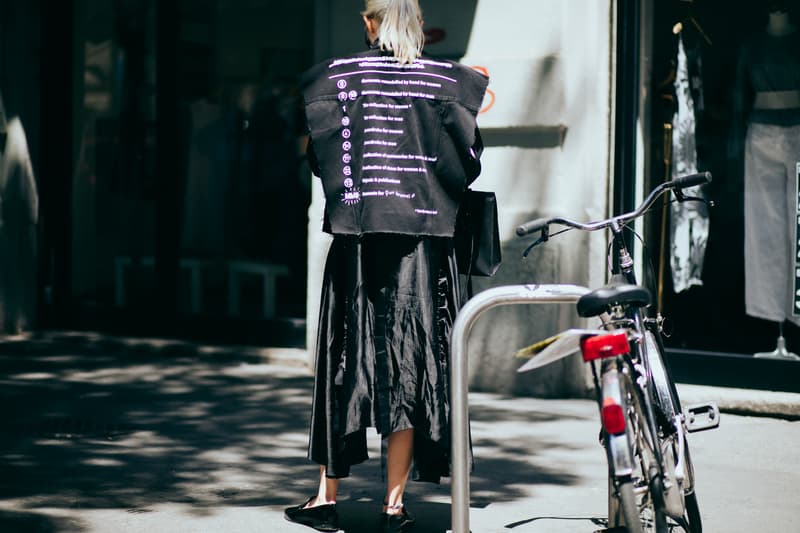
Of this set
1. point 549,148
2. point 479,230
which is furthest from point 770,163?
point 479,230

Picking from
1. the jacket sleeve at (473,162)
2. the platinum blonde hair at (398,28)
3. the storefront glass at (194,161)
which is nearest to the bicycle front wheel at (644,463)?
the jacket sleeve at (473,162)

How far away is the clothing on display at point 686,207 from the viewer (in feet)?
25.2

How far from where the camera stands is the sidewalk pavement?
4.88 meters

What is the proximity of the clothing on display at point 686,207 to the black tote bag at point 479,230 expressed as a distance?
3.40 metres

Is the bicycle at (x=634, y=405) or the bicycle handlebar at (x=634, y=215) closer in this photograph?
the bicycle at (x=634, y=405)

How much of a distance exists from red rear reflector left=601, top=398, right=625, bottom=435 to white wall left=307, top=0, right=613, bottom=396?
4.10m

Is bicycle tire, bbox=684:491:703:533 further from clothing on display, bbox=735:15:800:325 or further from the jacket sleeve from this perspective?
clothing on display, bbox=735:15:800:325

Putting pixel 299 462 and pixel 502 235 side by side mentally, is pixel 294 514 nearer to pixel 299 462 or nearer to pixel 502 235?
pixel 299 462

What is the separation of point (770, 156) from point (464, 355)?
13.9ft

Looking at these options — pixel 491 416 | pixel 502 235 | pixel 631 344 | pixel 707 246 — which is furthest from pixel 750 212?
pixel 631 344

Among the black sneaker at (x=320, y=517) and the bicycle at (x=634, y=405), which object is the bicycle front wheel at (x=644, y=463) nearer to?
the bicycle at (x=634, y=405)

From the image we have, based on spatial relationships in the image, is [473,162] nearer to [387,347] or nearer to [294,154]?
[387,347]

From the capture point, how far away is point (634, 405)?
3619 millimetres

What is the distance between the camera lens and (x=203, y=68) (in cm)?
954
